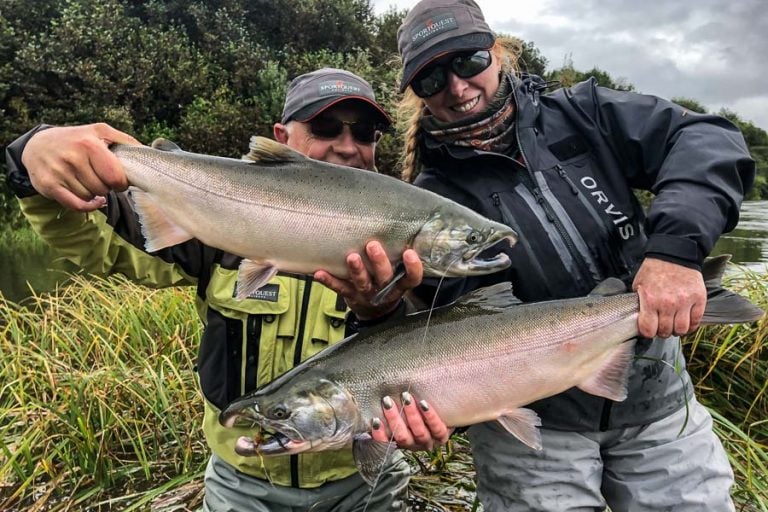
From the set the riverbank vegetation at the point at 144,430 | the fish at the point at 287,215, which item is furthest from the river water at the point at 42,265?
the fish at the point at 287,215

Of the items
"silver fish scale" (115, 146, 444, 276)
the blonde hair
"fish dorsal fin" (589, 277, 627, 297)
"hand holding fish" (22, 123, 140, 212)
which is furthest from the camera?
the blonde hair

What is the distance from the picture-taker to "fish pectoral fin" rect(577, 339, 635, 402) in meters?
2.29

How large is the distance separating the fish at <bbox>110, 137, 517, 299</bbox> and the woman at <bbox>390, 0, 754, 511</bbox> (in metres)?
0.38

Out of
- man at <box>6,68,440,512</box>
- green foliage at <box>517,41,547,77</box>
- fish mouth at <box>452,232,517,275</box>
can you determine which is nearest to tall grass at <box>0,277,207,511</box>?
man at <box>6,68,440,512</box>

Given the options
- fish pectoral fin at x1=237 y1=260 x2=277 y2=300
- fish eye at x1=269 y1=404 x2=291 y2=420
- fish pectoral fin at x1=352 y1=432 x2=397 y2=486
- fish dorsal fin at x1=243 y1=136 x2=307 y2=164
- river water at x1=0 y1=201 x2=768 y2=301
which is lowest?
river water at x1=0 y1=201 x2=768 y2=301

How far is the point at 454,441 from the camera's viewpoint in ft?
14.1

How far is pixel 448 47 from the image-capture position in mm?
2557

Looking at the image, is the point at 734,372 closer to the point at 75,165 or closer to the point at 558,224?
the point at 558,224

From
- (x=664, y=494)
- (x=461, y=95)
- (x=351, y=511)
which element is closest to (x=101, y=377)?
(x=351, y=511)

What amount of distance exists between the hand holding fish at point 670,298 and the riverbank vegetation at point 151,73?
11361 mm

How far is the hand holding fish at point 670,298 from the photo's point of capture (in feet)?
6.91

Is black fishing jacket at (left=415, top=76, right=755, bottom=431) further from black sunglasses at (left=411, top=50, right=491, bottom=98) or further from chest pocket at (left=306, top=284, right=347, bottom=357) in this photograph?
chest pocket at (left=306, top=284, right=347, bottom=357)

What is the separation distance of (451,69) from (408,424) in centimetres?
145

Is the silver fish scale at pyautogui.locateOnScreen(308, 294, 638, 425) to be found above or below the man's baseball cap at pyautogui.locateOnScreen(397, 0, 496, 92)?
below
